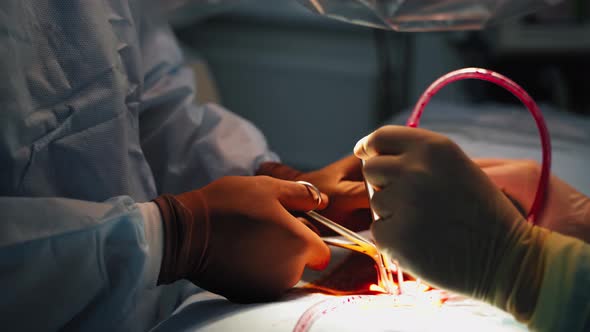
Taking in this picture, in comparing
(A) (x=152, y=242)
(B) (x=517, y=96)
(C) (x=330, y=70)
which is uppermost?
(B) (x=517, y=96)

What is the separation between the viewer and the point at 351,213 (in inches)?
40.1

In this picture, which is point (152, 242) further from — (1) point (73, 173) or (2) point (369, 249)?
(2) point (369, 249)

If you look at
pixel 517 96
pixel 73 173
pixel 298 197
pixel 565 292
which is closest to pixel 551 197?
pixel 517 96

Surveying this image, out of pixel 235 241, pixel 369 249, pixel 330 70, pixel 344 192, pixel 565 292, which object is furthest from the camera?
pixel 330 70

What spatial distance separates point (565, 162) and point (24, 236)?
3.83 ft

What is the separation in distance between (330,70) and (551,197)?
1.76 m

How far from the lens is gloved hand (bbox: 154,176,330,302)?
0.77 m

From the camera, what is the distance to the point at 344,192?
1.00 metres

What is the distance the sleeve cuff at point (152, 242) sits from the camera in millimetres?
727

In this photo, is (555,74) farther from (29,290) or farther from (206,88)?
(29,290)

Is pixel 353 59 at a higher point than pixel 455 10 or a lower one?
lower

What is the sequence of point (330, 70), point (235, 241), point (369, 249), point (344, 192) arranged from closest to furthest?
point (235, 241), point (369, 249), point (344, 192), point (330, 70)

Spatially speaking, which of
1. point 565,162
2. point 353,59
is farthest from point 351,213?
point 353,59

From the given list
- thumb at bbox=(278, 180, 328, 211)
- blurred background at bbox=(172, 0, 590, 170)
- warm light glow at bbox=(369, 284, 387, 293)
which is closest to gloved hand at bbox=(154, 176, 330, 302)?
thumb at bbox=(278, 180, 328, 211)
